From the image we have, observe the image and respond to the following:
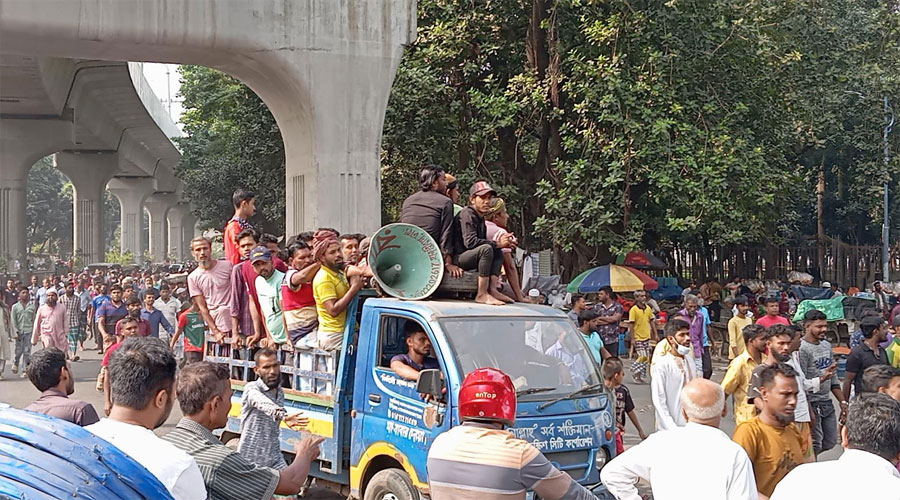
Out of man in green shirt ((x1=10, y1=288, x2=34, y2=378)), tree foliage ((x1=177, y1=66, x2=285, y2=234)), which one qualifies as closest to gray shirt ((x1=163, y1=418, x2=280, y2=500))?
man in green shirt ((x1=10, y1=288, x2=34, y2=378))

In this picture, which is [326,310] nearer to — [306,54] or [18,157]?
[306,54]

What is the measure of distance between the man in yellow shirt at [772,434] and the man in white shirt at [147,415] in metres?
3.07

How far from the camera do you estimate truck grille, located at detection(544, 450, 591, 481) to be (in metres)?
6.42

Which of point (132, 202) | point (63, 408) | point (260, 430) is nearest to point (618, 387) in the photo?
point (260, 430)

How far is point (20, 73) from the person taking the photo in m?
26.5

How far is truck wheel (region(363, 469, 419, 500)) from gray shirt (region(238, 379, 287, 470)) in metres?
0.90

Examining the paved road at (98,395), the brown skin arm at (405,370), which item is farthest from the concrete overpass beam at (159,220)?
the brown skin arm at (405,370)

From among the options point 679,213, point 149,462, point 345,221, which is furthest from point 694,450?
point 679,213

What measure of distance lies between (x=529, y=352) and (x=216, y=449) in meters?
3.58

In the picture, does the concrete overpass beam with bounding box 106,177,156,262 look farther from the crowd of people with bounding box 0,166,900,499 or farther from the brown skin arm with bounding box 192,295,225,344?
the brown skin arm with bounding box 192,295,225,344

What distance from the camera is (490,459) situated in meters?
3.70

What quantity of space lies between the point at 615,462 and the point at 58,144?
37.4 m

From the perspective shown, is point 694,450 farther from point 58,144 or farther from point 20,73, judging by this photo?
point 58,144

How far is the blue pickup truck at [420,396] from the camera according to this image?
21.1 ft
